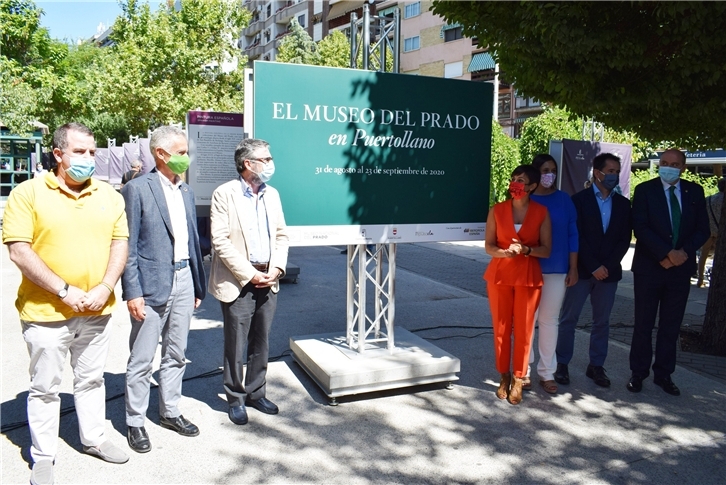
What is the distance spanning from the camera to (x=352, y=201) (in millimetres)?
5008

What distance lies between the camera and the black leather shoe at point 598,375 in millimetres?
5211

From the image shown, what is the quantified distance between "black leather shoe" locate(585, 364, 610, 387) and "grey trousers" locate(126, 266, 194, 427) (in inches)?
143

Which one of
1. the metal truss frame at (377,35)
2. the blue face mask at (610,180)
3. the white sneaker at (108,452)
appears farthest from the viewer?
the metal truss frame at (377,35)

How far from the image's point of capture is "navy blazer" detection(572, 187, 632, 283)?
5.13 meters

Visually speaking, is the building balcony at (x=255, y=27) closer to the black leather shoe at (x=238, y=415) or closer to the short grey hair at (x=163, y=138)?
the short grey hair at (x=163, y=138)

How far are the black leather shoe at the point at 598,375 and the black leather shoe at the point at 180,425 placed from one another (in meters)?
3.50

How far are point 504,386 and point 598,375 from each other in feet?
3.26

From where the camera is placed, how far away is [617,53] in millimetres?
5117

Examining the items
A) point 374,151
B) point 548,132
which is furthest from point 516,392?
point 548,132

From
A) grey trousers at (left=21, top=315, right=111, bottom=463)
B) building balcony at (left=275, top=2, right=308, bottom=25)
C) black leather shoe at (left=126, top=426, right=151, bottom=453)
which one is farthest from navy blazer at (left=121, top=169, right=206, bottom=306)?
building balcony at (left=275, top=2, right=308, bottom=25)

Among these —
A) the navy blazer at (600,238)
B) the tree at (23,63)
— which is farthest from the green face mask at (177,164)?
the tree at (23,63)

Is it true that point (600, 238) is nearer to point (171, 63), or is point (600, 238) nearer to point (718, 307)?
point (718, 307)

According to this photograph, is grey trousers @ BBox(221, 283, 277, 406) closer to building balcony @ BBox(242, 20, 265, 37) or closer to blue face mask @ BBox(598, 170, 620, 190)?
blue face mask @ BBox(598, 170, 620, 190)

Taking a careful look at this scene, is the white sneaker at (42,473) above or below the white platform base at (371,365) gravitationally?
below
